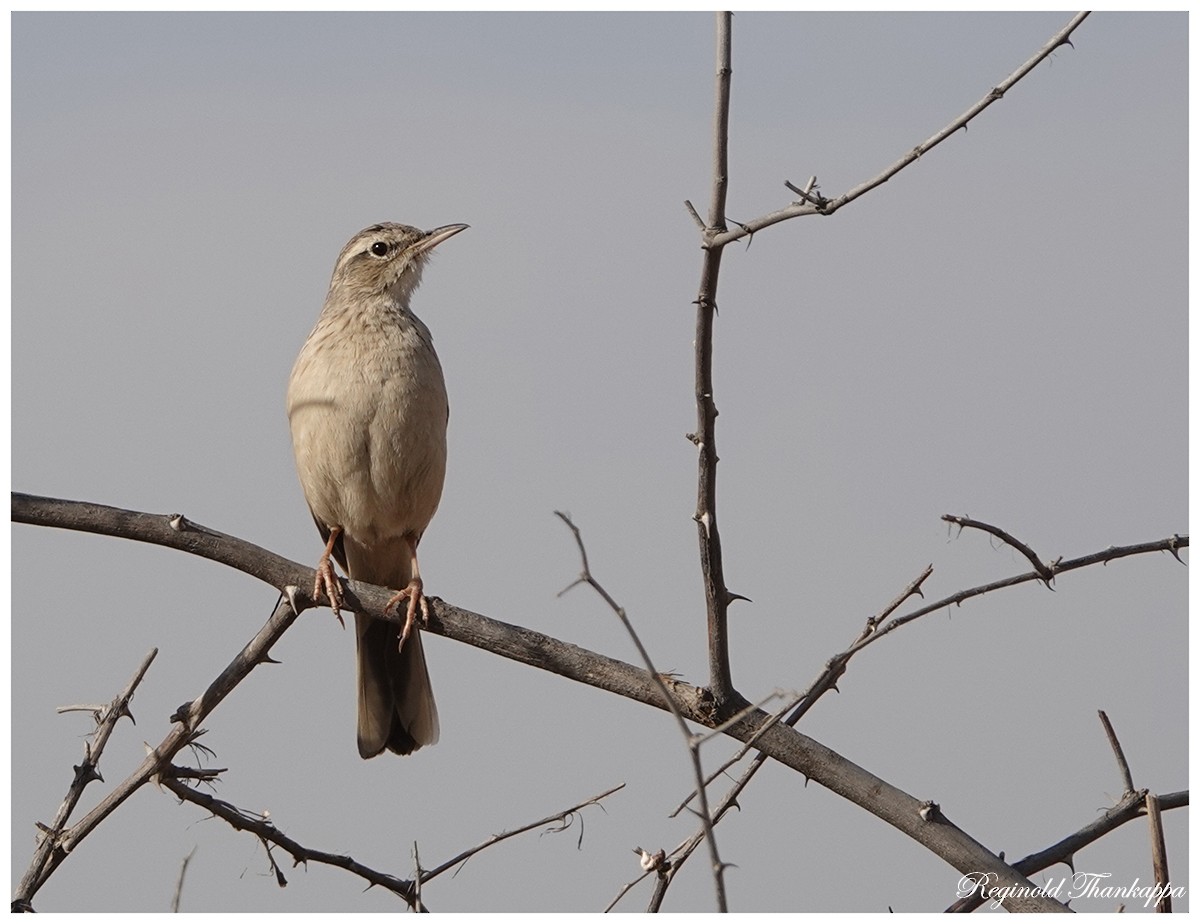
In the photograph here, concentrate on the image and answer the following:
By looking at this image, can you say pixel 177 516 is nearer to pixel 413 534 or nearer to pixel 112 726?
pixel 112 726

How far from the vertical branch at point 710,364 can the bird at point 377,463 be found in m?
2.27

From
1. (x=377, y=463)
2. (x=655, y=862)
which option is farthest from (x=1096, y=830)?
(x=377, y=463)

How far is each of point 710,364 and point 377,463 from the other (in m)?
2.92

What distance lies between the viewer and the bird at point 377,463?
5.70 m

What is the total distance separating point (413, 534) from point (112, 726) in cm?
268

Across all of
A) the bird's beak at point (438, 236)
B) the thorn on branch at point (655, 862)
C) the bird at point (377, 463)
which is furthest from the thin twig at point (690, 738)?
the bird's beak at point (438, 236)

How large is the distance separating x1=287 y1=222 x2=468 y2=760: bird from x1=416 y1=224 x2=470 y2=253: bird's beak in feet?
1.36

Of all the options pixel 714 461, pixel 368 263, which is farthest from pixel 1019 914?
pixel 368 263

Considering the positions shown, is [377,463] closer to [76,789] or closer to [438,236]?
[438,236]

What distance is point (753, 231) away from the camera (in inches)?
117

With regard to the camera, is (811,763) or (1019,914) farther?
(811,763)

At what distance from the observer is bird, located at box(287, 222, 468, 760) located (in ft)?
18.7

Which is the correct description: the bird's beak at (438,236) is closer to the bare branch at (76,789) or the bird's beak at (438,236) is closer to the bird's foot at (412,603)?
the bird's foot at (412,603)

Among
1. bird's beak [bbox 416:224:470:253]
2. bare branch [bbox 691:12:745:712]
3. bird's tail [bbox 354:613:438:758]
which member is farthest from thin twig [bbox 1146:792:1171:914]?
bird's beak [bbox 416:224:470:253]
